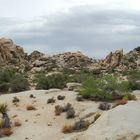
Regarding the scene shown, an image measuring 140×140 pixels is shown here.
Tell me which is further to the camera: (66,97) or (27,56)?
(27,56)

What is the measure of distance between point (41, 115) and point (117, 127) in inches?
338

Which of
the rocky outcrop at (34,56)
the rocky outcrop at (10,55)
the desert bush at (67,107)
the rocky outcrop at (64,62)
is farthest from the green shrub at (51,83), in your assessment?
the rocky outcrop at (34,56)

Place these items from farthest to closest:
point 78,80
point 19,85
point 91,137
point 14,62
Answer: point 14,62 < point 78,80 < point 19,85 < point 91,137

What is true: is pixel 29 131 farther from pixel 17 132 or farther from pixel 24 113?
pixel 24 113

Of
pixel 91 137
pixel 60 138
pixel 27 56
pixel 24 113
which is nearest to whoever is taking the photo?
pixel 91 137

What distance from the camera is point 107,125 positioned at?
1844 centimetres

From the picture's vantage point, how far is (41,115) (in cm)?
2592

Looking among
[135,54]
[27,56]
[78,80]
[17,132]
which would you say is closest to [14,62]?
[27,56]

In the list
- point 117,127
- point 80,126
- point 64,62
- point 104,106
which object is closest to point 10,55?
point 64,62

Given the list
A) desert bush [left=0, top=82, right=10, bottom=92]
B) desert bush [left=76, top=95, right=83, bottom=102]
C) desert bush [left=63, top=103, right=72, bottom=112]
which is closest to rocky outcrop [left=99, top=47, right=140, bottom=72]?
desert bush [left=0, top=82, right=10, bottom=92]

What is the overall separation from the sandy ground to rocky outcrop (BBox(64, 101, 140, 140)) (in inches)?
113

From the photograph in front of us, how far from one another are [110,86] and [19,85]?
859 cm

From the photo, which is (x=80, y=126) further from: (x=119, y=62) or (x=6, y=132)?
(x=119, y=62)

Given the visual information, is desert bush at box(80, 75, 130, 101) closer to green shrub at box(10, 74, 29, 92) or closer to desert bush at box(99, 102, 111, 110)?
desert bush at box(99, 102, 111, 110)
